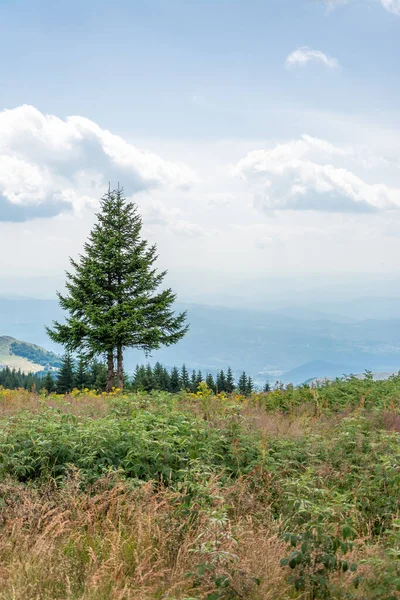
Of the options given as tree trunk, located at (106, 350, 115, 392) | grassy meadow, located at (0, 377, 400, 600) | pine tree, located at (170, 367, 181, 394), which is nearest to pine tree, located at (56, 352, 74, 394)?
pine tree, located at (170, 367, 181, 394)

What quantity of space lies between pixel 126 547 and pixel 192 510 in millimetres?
772

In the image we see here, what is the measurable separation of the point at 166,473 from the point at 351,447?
11.6 ft

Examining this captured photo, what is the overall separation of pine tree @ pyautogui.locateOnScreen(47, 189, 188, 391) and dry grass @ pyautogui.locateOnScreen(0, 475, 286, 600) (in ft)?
66.5

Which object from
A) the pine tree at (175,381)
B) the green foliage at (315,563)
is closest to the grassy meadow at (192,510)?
the green foliage at (315,563)

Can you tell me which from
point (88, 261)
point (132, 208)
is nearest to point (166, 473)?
point (88, 261)

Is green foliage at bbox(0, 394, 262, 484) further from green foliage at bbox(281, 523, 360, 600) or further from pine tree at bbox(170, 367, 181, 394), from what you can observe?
pine tree at bbox(170, 367, 181, 394)

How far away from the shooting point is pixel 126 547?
14.7 ft

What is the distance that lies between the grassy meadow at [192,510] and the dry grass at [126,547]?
0.02 meters

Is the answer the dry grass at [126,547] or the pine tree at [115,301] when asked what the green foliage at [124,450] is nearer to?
the dry grass at [126,547]

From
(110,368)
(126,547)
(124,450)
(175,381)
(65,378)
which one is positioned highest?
(110,368)

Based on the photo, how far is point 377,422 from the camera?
10031 millimetres

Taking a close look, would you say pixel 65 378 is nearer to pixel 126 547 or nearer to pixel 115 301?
pixel 115 301

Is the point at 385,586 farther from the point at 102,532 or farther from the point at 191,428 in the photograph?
the point at 191,428

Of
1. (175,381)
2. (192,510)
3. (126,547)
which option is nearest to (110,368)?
(175,381)
